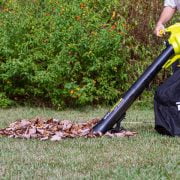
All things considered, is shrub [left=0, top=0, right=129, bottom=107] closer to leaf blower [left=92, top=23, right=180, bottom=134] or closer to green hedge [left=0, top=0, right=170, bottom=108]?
green hedge [left=0, top=0, right=170, bottom=108]

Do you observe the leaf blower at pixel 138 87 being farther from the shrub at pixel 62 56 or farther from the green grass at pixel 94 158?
the shrub at pixel 62 56

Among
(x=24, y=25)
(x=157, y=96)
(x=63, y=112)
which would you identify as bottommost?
(x=63, y=112)

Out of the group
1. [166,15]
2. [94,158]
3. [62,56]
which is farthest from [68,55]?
[94,158]

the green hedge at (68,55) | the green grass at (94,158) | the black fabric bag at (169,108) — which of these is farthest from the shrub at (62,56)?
the black fabric bag at (169,108)

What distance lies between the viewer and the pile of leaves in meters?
5.68

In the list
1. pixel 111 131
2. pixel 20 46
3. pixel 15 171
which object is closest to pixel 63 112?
pixel 20 46

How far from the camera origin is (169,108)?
575cm

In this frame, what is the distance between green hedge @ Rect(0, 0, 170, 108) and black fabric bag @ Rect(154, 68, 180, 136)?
12.4ft

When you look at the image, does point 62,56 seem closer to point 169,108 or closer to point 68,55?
point 68,55

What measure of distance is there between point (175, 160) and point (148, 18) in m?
6.03

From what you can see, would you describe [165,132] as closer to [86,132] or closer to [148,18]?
[86,132]

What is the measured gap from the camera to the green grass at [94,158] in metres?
4.12

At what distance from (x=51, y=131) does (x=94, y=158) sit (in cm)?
129

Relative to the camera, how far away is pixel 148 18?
407 inches
